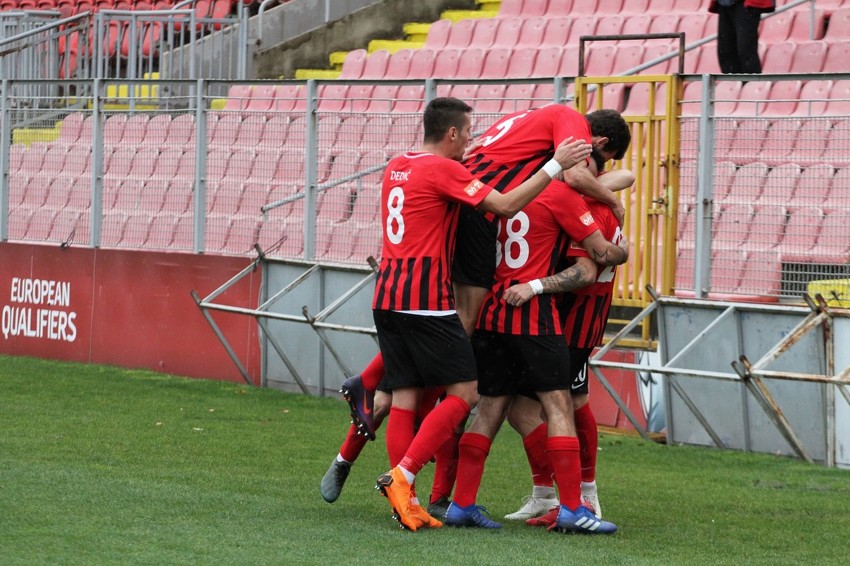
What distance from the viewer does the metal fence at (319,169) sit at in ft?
30.3

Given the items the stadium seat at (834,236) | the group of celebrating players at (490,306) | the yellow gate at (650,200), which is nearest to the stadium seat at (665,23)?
the yellow gate at (650,200)

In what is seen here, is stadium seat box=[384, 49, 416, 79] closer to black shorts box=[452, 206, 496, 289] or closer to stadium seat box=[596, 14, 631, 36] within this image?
stadium seat box=[596, 14, 631, 36]

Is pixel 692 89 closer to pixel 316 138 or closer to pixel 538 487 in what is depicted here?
pixel 316 138

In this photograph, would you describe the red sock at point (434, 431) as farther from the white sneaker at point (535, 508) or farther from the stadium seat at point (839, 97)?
the stadium seat at point (839, 97)

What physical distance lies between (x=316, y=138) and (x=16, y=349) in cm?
416

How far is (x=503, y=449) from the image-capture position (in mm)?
9273

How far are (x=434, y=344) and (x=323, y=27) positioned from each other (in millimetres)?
12044

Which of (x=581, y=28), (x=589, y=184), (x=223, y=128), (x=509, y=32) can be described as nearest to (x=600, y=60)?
(x=581, y=28)

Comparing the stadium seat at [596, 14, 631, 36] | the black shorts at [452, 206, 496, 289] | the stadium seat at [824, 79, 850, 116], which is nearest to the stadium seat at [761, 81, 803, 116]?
the stadium seat at [824, 79, 850, 116]

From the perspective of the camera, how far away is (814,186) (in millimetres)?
9109

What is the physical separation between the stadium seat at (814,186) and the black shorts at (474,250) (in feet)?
10.7

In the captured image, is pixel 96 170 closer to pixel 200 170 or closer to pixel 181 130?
pixel 181 130

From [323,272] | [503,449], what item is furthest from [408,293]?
[323,272]

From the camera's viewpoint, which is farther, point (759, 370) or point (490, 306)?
point (759, 370)
